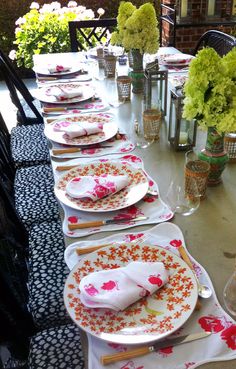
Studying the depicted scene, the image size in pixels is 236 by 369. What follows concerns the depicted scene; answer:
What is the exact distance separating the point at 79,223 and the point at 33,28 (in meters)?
3.84

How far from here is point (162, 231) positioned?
958mm

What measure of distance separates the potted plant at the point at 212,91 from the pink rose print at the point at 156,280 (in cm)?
44

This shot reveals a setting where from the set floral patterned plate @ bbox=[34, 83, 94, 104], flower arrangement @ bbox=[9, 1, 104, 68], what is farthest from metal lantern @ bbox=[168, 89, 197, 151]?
flower arrangement @ bbox=[9, 1, 104, 68]

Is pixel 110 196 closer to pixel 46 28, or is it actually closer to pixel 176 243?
pixel 176 243

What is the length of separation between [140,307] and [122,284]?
6 cm

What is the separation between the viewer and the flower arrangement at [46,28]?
4.24 metres

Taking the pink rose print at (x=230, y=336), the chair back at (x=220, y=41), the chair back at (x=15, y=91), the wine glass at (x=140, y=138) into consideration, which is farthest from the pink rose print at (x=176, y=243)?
the chair back at (x=220, y=41)

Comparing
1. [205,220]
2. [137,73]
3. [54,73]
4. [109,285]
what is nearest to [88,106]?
[137,73]

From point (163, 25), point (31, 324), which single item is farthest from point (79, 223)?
point (163, 25)

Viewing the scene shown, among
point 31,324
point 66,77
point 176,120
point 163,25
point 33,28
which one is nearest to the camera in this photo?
point 31,324

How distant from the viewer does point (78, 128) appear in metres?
1.46

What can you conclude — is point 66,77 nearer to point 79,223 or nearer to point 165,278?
point 79,223

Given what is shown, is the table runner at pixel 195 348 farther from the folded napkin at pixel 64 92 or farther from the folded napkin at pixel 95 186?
the folded napkin at pixel 64 92

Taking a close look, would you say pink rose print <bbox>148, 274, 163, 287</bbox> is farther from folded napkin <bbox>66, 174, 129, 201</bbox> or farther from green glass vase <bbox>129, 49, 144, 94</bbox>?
green glass vase <bbox>129, 49, 144, 94</bbox>
